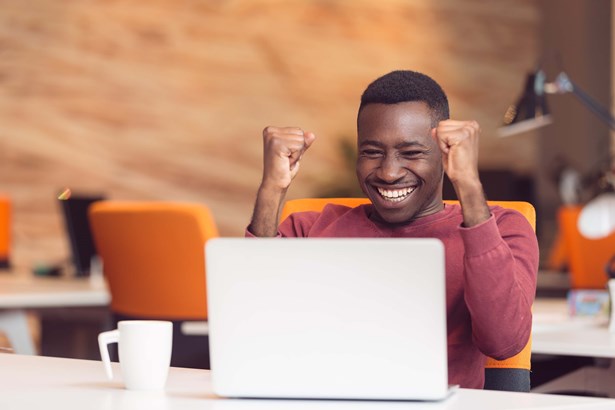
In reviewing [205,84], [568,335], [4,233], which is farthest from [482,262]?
[205,84]

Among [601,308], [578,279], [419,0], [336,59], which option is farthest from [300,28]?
[601,308]

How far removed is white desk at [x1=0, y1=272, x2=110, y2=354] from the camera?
3688mm

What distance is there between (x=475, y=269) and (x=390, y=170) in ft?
1.02

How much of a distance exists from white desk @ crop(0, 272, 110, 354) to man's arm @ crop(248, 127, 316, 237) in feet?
6.23

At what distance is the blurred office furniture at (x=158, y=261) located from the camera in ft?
12.0

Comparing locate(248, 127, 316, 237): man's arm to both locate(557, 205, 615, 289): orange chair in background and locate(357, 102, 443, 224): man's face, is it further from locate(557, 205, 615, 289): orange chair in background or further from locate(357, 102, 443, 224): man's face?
locate(557, 205, 615, 289): orange chair in background

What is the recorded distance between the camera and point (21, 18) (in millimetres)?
7625

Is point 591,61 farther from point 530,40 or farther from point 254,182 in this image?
point 254,182

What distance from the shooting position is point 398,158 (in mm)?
1994

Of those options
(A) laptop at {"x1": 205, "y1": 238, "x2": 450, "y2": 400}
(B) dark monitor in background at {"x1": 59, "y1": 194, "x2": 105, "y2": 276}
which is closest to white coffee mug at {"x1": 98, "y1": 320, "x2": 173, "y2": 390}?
(A) laptop at {"x1": 205, "y1": 238, "x2": 450, "y2": 400}

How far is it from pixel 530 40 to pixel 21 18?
12.7 feet

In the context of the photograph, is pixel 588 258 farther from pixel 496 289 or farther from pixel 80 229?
pixel 496 289

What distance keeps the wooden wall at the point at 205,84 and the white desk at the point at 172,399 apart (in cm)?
607

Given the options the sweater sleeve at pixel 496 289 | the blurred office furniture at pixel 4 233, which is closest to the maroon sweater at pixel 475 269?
the sweater sleeve at pixel 496 289
